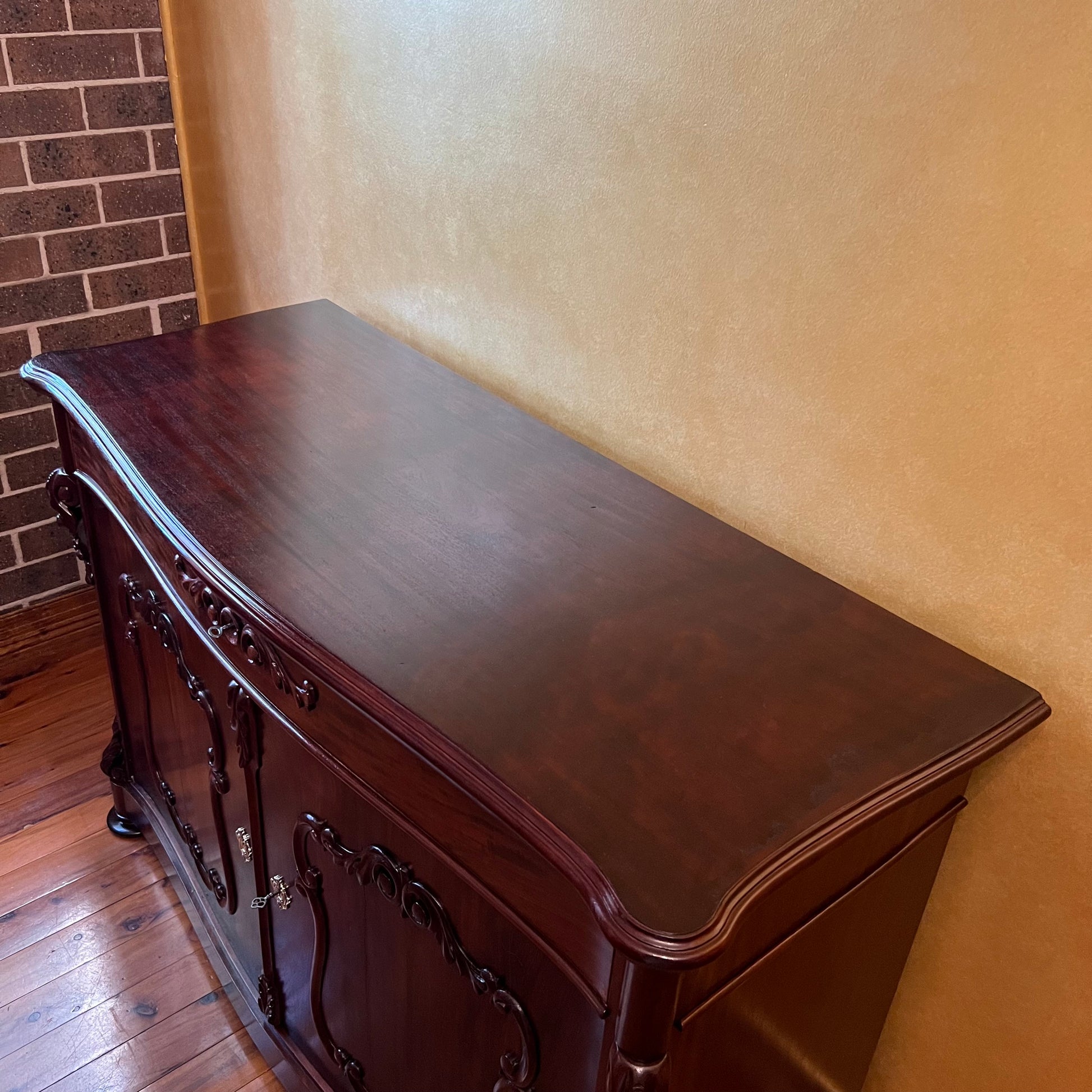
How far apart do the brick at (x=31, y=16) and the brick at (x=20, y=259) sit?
15.5 inches

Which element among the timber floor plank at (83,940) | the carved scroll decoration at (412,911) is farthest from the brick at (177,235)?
the carved scroll decoration at (412,911)

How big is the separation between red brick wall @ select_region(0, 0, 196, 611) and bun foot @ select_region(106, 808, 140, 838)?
31.1 inches

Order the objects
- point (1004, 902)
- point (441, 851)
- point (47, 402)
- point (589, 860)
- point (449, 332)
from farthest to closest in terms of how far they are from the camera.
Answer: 1. point (47, 402)
2. point (449, 332)
3. point (1004, 902)
4. point (441, 851)
5. point (589, 860)

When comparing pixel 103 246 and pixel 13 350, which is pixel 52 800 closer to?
pixel 13 350

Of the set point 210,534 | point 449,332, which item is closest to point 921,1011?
point 210,534

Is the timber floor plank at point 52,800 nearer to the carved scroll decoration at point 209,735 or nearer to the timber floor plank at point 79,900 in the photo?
the timber floor plank at point 79,900

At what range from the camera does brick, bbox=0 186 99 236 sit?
2070 millimetres

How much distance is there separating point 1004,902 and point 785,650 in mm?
381

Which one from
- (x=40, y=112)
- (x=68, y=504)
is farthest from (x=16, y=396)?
(x=68, y=504)

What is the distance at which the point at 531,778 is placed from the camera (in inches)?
31.9

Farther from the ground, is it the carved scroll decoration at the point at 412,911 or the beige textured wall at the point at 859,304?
the beige textured wall at the point at 859,304

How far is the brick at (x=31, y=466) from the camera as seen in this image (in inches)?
91.5

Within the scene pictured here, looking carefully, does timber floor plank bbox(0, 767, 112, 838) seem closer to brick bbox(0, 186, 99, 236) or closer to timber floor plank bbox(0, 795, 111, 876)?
timber floor plank bbox(0, 795, 111, 876)

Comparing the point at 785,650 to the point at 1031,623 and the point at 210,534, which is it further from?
the point at 210,534
